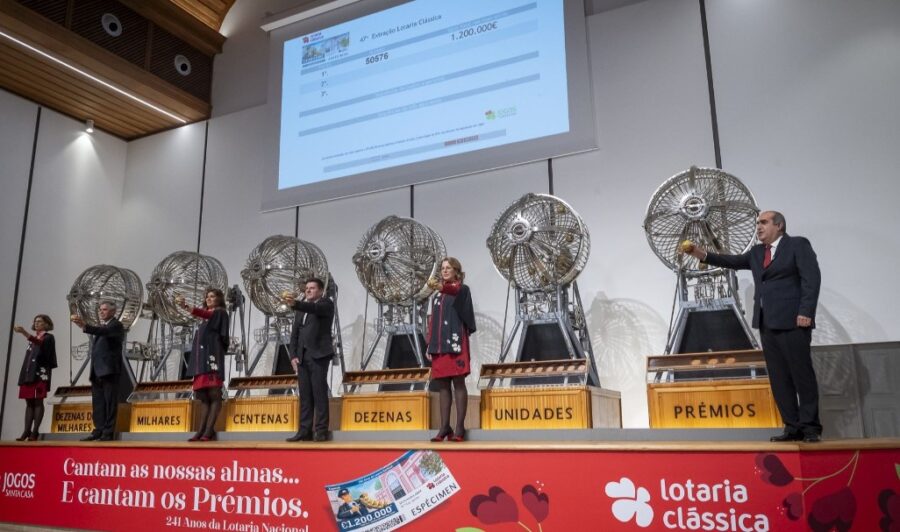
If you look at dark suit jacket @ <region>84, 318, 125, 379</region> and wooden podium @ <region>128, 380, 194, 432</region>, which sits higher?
dark suit jacket @ <region>84, 318, 125, 379</region>

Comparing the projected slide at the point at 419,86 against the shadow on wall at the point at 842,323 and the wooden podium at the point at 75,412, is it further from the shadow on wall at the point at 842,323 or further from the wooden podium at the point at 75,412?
the wooden podium at the point at 75,412

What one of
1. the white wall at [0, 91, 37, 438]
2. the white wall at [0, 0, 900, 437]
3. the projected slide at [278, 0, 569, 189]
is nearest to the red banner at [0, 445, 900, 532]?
the white wall at [0, 0, 900, 437]

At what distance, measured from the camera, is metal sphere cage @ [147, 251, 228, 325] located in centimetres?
806

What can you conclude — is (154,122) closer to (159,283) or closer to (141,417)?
(159,283)

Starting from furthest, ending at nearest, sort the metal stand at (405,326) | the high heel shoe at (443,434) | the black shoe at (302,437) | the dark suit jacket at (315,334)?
the metal stand at (405,326) → the dark suit jacket at (315,334) → the black shoe at (302,437) → the high heel shoe at (443,434)

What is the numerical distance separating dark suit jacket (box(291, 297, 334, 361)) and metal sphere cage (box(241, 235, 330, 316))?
122cm

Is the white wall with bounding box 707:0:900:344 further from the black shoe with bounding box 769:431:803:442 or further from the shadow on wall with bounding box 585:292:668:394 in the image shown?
the black shoe with bounding box 769:431:803:442

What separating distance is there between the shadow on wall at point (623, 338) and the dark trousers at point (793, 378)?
97.1 inches

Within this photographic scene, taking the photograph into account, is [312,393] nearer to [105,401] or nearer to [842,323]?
[105,401]

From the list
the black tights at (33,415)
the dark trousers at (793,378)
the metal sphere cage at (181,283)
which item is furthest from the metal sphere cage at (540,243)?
the black tights at (33,415)

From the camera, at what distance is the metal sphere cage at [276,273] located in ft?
24.7

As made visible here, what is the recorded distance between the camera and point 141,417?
744cm

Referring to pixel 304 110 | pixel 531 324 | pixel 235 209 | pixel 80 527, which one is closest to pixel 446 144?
pixel 304 110

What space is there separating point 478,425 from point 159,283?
432 centimetres
